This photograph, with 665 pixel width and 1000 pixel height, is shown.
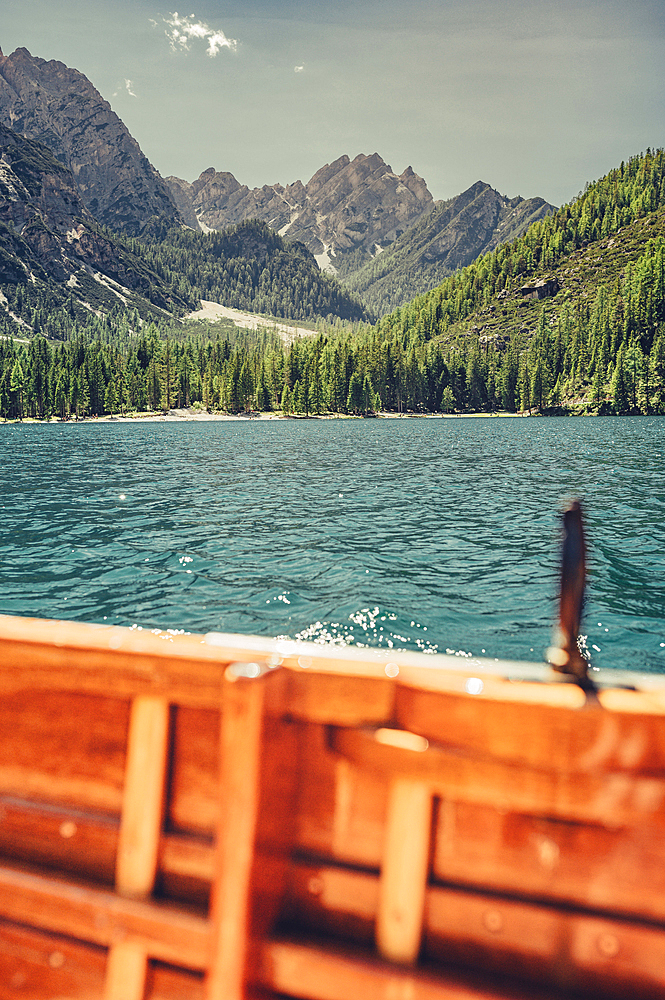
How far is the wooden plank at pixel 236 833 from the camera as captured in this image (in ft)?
9.62

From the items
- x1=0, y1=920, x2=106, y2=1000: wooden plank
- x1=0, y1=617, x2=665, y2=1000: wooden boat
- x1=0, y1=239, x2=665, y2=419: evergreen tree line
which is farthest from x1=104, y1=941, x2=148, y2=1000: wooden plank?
x1=0, y1=239, x2=665, y2=419: evergreen tree line

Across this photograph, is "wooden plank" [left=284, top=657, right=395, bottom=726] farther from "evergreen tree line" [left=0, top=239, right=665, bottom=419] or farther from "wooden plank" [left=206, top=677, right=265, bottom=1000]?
"evergreen tree line" [left=0, top=239, right=665, bottom=419]

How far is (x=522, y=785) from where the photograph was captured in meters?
2.71

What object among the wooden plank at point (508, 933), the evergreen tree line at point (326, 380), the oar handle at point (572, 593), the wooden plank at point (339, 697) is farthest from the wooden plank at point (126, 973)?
the evergreen tree line at point (326, 380)

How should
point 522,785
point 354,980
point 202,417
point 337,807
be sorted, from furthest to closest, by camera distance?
point 202,417
point 337,807
point 354,980
point 522,785

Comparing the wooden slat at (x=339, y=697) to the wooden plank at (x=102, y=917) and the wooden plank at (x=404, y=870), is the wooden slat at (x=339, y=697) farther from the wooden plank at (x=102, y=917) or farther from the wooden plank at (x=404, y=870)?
the wooden plank at (x=102, y=917)

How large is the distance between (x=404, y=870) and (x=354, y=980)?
54 centimetres

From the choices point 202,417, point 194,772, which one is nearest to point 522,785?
point 194,772

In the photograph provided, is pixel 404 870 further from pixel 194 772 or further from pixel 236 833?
pixel 194 772

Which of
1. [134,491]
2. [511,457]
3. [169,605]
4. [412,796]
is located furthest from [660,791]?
[511,457]

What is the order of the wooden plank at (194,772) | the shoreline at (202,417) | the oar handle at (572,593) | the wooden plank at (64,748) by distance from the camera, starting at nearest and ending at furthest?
the oar handle at (572,593) → the wooden plank at (194,772) → the wooden plank at (64,748) → the shoreline at (202,417)

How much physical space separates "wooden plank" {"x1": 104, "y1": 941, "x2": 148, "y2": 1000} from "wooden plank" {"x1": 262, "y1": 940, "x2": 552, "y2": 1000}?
0.70m

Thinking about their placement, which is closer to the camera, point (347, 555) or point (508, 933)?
point (508, 933)

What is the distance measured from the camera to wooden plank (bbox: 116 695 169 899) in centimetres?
334
